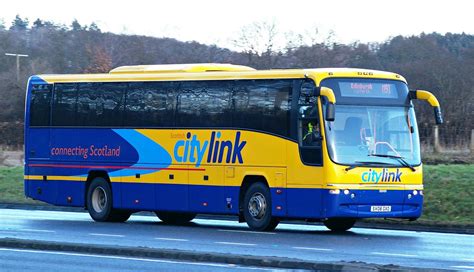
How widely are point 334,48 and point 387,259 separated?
136 feet

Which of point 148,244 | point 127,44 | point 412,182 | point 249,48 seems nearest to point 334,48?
point 249,48

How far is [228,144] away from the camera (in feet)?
80.5

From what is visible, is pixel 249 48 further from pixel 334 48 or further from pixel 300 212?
pixel 300 212

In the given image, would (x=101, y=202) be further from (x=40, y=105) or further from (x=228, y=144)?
(x=228, y=144)

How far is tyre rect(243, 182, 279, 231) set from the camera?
23.5 m

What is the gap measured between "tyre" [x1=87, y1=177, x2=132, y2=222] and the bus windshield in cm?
693

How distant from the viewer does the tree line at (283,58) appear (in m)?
50.2

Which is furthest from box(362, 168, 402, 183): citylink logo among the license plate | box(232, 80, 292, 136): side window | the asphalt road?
box(232, 80, 292, 136): side window

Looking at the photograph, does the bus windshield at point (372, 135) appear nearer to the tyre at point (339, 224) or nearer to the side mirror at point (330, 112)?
the side mirror at point (330, 112)

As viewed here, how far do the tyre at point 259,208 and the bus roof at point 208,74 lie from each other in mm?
2442

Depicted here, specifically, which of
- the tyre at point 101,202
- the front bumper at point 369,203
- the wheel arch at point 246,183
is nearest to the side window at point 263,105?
the wheel arch at point 246,183

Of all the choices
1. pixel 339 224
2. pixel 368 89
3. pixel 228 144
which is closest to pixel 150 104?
pixel 228 144

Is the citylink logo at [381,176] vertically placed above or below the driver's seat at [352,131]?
below

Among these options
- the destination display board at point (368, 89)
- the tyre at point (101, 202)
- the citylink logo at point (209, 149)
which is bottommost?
the tyre at point (101, 202)
